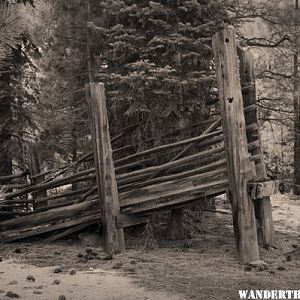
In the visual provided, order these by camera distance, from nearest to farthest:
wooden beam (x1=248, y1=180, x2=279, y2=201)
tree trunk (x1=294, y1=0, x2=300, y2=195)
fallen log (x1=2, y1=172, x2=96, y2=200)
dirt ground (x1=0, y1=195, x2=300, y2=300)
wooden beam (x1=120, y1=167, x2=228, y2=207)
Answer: dirt ground (x1=0, y1=195, x2=300, y2=300)
wooden beam (x1=248, y1=180, x2=279, y2=201)
wooden beam (x1=120, y1=167, x2=228, y2=207)
fallen log (x1=2, y1=172, x2=96, y2=200)
tree trunk (x1=294, y1=0, x2=300, y2=195)

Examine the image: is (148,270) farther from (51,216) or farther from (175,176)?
(51,216)

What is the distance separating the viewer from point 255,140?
29.9ft

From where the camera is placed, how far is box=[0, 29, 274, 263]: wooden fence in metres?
7.41

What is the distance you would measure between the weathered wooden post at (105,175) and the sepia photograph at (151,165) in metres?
0.02

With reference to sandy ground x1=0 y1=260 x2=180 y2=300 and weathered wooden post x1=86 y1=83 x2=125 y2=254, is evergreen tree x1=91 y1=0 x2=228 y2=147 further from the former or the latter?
sandy ground x1=0 y1=260 x2=180 y2=300

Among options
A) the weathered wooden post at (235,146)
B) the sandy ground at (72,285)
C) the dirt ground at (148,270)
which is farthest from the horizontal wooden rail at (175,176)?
the sandy ground at (72,285)

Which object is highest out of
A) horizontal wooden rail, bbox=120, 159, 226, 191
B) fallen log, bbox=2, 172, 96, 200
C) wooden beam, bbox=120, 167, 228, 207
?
fallen log, bbox=2, 172, 96, 200

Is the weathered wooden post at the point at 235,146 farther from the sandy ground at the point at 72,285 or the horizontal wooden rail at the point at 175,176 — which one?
the sandy ground at the point at 72,285

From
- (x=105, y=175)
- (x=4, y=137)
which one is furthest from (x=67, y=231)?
(x=4, y=137)

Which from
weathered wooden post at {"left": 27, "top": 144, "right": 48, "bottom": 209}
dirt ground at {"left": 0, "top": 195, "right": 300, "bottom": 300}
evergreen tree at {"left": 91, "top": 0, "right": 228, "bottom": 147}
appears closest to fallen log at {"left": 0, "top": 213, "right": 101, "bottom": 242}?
dirt ground at {"left": 0, "top": 195, "right": 300, "bottom": 300}

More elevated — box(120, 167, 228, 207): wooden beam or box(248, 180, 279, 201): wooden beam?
box(120, 167, 228, 207): wooden beam

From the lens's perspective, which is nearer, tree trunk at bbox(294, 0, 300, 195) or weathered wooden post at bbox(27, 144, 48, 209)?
weathered wooden post at bbox(27, 144, 48, 209)

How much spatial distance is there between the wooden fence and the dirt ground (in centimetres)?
46

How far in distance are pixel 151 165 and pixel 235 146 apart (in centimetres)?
266
